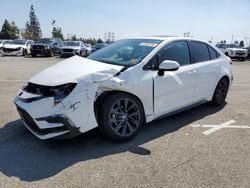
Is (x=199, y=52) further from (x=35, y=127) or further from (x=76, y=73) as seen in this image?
(x=35, y=127)

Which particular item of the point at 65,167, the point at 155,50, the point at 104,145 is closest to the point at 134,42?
the point at 155,50

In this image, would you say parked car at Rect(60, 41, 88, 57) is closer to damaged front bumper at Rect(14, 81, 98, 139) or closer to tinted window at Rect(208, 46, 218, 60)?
tinted window at Rect(208, 46, 218, 60)

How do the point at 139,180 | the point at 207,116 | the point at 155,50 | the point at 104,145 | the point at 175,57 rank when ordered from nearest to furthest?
the point at 139,180, the point at 104,145, the point at 155,50, the point at 175,57, the point at 207,116

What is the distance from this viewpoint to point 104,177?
3.21 m

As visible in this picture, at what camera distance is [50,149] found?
3947mm

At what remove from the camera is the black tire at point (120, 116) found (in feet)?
12.9

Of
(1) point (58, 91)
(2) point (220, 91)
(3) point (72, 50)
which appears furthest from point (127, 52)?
(3) point (72, 50)

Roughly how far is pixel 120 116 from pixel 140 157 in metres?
0.72

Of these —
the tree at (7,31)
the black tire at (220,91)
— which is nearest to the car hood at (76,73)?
the black tire at (220,91)

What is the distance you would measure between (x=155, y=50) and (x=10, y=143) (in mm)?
2666

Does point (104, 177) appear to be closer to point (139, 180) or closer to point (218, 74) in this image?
point (139, 180)

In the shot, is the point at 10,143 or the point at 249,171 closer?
the point at 249,171

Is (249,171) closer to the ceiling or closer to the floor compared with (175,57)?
closer to the floor

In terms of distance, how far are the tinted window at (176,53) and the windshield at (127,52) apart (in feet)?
0.63
